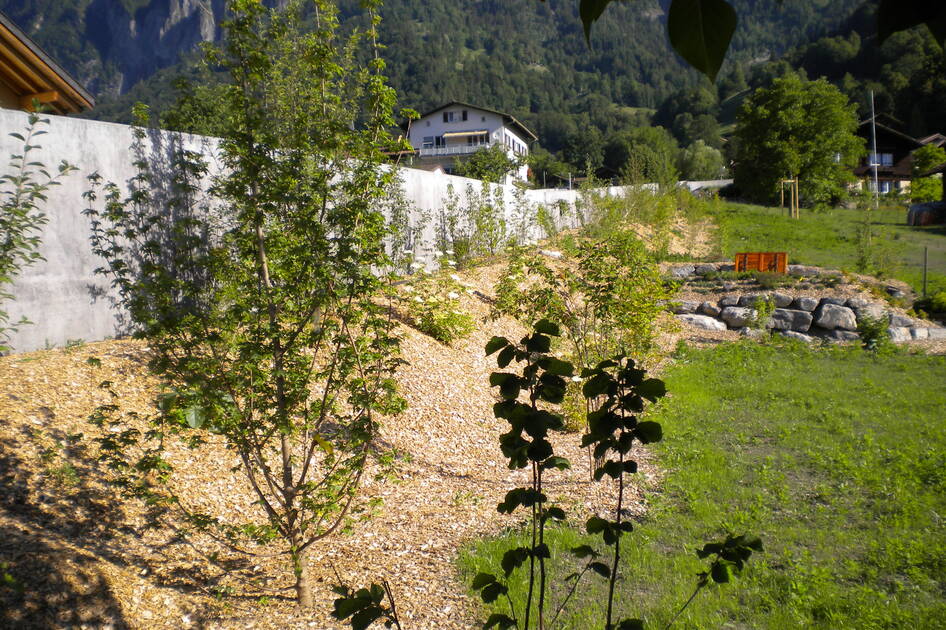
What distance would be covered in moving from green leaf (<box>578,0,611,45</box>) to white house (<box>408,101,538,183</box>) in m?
46.4

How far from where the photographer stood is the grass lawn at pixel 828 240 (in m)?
14.5

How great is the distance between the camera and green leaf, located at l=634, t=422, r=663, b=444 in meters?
1.23

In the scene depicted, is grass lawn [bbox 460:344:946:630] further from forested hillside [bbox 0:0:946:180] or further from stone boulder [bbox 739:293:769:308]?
forested hillside [bbox 0:0:946:180]

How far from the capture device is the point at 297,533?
272 cm

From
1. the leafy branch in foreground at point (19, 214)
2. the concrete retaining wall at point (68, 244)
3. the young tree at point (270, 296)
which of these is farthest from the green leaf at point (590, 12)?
the concrete retaining wall at point (68, 244)

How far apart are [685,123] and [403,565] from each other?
268 ft

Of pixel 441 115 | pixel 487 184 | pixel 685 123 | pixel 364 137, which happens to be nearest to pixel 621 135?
pixel 685 123

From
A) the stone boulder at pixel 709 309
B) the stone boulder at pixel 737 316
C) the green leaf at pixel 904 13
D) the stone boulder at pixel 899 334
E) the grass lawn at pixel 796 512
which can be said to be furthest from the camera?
the stone boulder at pixel 709 309

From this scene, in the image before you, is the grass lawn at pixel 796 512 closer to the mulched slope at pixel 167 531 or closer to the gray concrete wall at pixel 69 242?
the mulched slope at pixel 167 531

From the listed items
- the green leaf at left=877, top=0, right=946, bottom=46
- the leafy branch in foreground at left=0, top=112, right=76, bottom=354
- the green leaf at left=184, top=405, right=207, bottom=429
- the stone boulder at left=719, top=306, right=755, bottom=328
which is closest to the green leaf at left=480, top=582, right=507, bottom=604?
the green leaf at left=184, top=405, right=207, bottom=429

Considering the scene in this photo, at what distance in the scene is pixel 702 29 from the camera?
594 mm

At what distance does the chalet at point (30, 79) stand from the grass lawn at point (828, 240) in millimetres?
15556

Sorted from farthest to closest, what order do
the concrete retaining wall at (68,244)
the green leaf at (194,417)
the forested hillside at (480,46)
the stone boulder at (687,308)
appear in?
the forested hillside at (480,46), the stone boulder at (687,308), the concrete retaining wall at (68,244), the green leaf at (194,417)

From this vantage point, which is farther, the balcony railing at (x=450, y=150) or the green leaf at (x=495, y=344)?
the balcony railing at (x=450, y=150)
